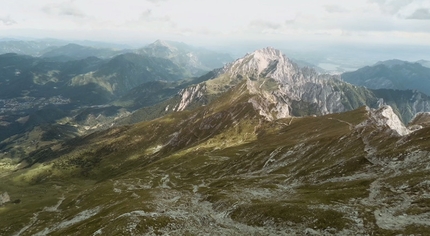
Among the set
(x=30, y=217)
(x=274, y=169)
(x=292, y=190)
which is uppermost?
(x=292, y=190)

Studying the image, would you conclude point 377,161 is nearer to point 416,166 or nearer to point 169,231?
point 416,166

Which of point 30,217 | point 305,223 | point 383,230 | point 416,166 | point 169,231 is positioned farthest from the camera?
point 30,217

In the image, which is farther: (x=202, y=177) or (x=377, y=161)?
(x=202, y=177)

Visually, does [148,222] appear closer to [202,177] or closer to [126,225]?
[126,225]

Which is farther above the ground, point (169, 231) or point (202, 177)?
point (169, 231)

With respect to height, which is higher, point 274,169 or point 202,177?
point 274,169

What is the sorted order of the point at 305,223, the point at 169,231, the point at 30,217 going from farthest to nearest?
the point at 30,217
the point at 169,231
the point at 305,223

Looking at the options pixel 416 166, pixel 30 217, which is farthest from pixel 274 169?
pixel 30 217

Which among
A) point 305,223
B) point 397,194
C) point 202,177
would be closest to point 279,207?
point 305,223

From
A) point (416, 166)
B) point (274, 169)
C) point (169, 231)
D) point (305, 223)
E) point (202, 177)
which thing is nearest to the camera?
point (305, 223)
